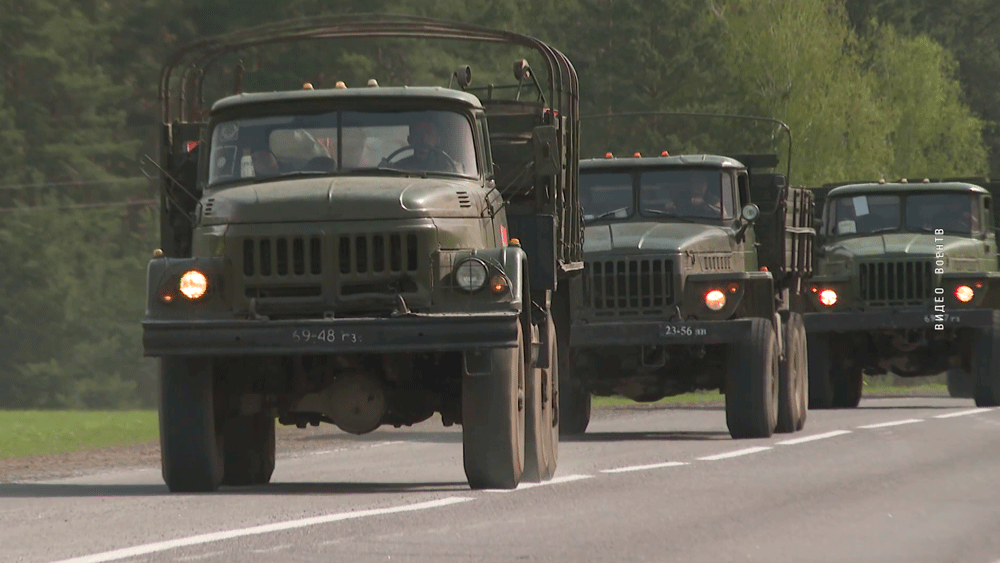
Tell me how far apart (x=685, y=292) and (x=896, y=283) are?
7.50 m

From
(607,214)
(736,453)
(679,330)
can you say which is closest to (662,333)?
(679,330)

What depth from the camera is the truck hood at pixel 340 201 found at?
43.3ft

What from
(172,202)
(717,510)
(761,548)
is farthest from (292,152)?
(761,548)

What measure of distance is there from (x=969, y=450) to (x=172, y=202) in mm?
7387

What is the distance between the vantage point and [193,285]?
13359 mm

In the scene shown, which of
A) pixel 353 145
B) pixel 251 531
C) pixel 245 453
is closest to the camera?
pixel 251 531

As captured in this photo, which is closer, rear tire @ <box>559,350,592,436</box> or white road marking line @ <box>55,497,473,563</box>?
white road marking line @ <box>55,497,473,563</box>

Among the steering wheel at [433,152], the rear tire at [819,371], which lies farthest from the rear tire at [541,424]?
the rear tire at [819,371]

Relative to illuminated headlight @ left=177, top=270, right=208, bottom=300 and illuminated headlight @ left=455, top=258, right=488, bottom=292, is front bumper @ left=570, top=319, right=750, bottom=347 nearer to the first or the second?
illuminated headlight @ left=455, top=258, right=488, bottom=292

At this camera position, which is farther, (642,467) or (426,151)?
(642,467)

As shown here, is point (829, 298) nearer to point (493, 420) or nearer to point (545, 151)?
point (545, 151)

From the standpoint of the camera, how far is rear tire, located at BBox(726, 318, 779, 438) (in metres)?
20.2

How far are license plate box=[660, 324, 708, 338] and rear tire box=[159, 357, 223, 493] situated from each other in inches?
289

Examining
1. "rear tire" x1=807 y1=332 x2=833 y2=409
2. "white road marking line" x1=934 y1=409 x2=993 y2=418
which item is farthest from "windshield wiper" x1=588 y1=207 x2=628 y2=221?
"rear tire" x1=807 y1=332 x2=833 y2=409
